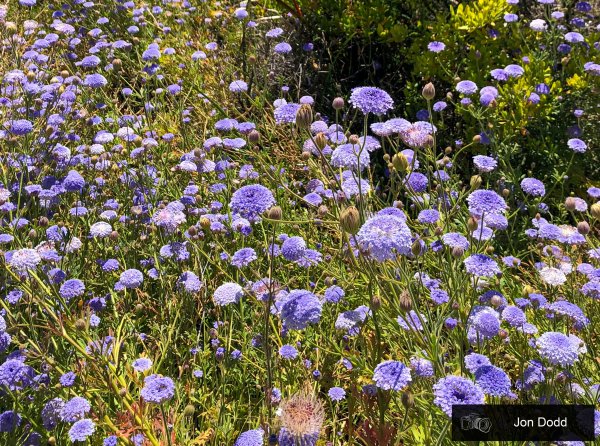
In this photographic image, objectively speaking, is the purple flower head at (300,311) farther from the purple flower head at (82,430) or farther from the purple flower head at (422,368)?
the purple flower head at (82,430)

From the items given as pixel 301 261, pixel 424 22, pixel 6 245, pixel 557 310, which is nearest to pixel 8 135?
pixel 6 245

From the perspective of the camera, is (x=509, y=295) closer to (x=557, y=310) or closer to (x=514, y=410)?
(x=557, y=310)

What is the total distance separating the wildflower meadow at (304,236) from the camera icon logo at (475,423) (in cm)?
5

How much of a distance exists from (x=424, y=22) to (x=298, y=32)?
2.48ft

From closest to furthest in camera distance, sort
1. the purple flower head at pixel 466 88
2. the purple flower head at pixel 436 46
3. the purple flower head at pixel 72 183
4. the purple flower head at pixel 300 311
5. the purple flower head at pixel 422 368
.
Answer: the purple flower head at pixel 422 368, the purple flower head at pixel 300 311, the purple flower head at pixel 72 183, the purple flower head at pixel 466 88, the purple flower head at pixel 436 46

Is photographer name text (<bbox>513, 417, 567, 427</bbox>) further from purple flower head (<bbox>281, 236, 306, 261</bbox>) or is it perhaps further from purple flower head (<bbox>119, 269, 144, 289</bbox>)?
purple flower head (<bbox>119, 269, 144, 289</bbox>)

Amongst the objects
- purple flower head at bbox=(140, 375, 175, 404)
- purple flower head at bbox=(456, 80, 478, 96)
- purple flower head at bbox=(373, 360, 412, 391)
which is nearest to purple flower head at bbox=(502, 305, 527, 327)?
purple flower head at bbox=(373, 360, 412, 391)

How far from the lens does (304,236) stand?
8.20 feet

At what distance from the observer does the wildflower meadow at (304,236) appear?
5.09 ft

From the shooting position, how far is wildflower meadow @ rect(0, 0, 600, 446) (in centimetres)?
155

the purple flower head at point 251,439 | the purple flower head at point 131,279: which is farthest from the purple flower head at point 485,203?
the purple flower head at point 131,279

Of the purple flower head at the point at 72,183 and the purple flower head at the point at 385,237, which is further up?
the purple flower head at the point at 385,237

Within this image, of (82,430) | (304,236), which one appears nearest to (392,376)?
(82,430)

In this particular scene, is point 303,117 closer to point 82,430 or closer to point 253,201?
point 253,201
